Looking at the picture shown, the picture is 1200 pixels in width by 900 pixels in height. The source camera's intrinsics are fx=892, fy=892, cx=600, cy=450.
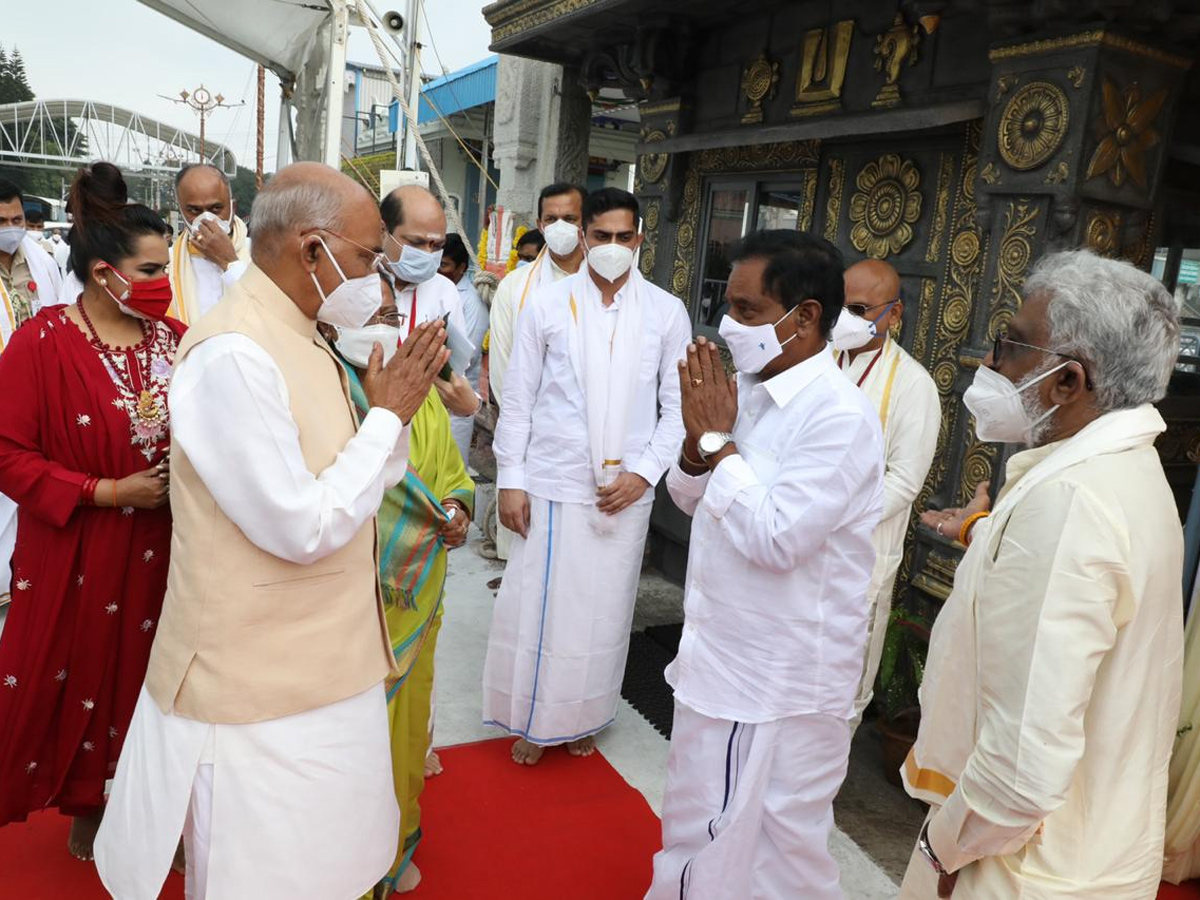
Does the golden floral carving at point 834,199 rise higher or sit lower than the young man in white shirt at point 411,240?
higher

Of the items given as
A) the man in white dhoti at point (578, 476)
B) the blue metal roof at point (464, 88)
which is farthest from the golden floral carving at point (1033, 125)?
the blue metal roof at point (464, 88)

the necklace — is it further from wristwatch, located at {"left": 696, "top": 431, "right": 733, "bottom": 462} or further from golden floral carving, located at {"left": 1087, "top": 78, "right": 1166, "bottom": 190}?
golden floral carving, located at {"left": 1087, "top": 78, "right": 1166, "bottom": 190}

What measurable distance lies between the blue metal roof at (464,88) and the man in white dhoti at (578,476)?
28.0ft

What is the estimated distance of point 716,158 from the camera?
5.72 m

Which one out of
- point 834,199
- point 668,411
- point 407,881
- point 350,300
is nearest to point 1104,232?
point 834,199

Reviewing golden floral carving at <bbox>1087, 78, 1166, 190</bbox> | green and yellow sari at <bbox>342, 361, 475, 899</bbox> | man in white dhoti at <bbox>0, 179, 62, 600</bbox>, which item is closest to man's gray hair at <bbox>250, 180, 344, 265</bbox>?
green and yellow sari at <bbox>342, 361, 475, 899</bbox>

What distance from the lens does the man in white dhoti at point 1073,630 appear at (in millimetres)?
1420

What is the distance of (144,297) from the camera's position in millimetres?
2412

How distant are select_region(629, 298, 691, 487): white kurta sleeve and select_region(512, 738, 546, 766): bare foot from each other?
1.11 metres

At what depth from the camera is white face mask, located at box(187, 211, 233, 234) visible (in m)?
3.79

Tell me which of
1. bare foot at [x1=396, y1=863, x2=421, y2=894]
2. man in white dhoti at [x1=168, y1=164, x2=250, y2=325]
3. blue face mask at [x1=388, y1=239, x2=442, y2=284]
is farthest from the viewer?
man in white dhoti at [x1=168, y1=164, x2=250, y2=325]

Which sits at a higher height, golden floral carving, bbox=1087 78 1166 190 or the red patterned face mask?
golden floral carving, bbox=1087 78 1166 190

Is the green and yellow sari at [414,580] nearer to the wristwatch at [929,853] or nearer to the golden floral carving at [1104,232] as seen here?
the wristwatch at [929,853]

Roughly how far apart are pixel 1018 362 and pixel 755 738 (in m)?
1.08
